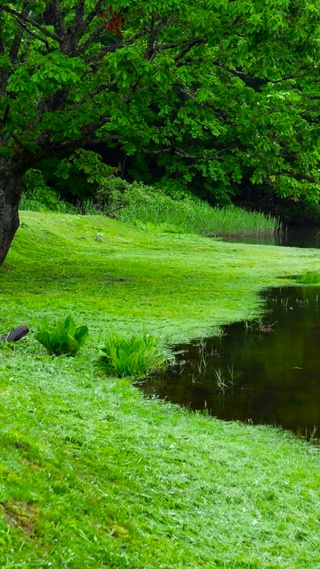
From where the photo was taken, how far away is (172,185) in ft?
134

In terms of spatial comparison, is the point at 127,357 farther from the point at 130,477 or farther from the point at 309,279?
the point at 309,279

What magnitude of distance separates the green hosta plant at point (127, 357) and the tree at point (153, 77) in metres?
4.73

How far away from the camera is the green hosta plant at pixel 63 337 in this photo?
852 cm

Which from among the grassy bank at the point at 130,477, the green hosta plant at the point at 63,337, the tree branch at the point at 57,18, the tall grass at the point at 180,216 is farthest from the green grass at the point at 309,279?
the tall grass at the point at 180,216

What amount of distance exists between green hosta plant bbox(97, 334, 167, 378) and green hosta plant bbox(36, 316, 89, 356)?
0.30 metres

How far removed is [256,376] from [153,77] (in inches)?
213

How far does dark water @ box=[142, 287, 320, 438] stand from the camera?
7430mm

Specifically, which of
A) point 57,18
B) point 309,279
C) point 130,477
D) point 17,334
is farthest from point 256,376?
point 57,18

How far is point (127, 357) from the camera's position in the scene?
827cm

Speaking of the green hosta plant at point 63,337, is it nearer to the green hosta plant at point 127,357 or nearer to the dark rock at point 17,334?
the dark rock at point 17,334

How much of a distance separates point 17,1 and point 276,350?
9166 millimetres

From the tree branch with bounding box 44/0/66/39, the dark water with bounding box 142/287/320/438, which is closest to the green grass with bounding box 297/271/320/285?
the dark water with bounding box 142/287/320/438

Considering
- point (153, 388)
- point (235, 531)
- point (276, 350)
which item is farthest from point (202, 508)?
point (276, 350)

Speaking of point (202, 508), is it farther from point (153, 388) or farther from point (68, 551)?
point (153, 388)
